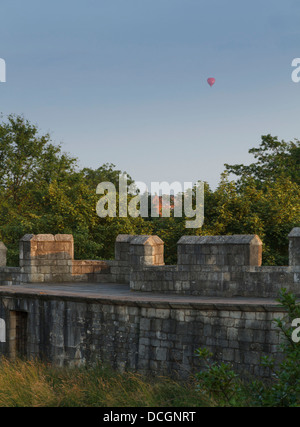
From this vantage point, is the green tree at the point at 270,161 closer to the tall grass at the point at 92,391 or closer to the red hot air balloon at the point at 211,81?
the red hot air balloon at the point at 211,81

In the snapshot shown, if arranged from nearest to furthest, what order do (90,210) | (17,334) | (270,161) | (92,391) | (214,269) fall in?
1. (92,391)
2. (214,269)
3. (17,334)
4. (90,210)
5. (270,161)

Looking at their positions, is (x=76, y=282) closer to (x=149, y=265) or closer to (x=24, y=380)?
(x=149, y=265)

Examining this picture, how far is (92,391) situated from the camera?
10.0 m

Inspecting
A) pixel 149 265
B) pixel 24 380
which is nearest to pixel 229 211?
pixel 149 265

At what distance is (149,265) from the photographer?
547 inches

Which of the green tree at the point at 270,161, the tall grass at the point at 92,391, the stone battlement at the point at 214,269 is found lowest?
the tall grass at the point at 92,391

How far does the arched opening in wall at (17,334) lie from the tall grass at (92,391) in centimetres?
262

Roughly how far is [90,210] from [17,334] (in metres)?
9.91

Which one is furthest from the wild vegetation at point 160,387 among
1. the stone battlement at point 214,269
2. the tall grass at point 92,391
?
the stone battlement at point 214,269

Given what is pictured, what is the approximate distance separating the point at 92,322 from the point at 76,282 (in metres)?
4.37

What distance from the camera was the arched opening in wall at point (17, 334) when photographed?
14328 mm

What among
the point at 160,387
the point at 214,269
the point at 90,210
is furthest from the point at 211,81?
the point at 160,387

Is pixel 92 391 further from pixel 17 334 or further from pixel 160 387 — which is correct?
pixel 17 334

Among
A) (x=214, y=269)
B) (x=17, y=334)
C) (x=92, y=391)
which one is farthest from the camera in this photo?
(x=17, y=334)
